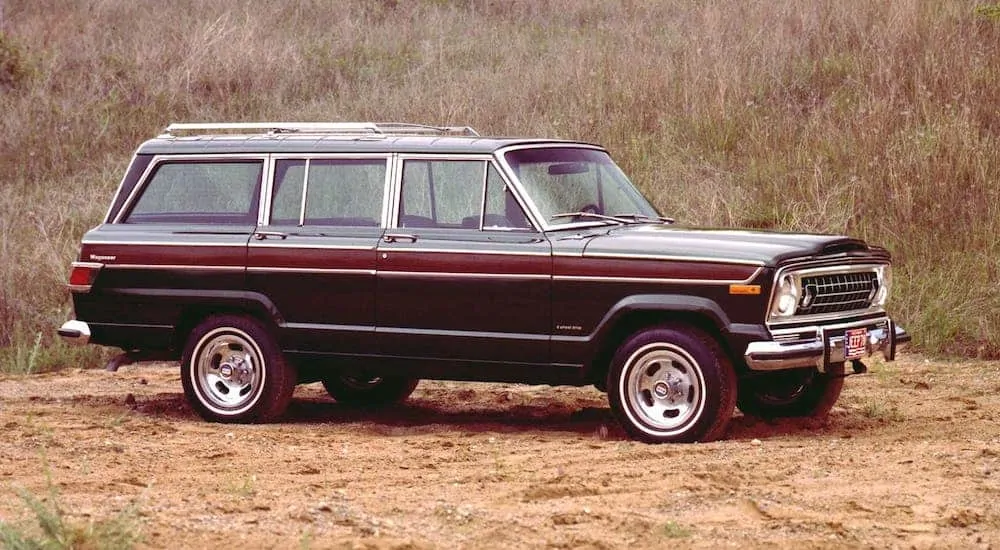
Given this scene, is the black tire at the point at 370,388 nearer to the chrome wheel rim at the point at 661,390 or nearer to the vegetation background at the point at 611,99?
the chrome wheel rim at the point at 661,390

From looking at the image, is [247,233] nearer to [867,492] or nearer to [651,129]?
[867,492]

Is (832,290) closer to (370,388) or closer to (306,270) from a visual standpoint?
(306,270)

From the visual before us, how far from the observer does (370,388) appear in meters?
10.8


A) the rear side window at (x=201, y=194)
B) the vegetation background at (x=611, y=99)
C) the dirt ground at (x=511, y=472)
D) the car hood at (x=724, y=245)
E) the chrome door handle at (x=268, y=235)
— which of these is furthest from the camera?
the vegetation background at (x=611, y=99)

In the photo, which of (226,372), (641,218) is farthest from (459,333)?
(226,372)

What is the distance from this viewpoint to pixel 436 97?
63.0ft

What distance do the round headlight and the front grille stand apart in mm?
87

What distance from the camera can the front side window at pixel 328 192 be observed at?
9359mm

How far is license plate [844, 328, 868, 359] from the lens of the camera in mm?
8516

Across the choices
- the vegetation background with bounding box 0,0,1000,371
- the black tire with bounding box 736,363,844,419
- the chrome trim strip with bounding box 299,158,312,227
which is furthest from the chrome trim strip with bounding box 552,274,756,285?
the vegetation background with bounding box 0,0,1000,371

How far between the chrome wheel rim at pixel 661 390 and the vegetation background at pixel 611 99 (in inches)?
171

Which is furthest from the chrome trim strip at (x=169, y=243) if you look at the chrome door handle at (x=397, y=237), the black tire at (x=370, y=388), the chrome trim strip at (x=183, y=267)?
the black tire at (x=370, y=388)

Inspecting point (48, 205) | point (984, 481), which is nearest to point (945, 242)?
point (984, 481)

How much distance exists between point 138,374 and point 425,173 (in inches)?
175
